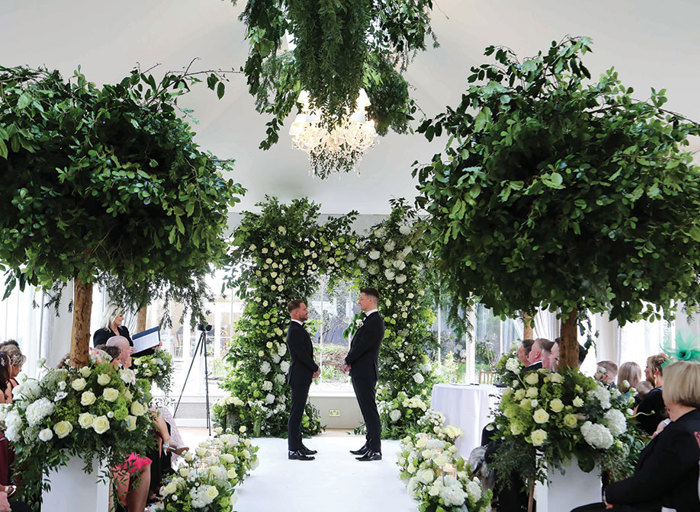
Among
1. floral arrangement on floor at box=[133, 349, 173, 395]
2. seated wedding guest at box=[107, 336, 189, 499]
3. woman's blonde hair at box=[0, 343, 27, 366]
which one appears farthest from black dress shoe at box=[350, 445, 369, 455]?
woman's blonde hair at box=[0, 343, 27, 366]

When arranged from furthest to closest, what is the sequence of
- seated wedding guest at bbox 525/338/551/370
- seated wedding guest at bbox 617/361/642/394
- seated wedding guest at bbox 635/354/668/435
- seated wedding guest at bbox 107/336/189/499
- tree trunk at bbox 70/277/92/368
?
1. seated wedding guest at bbox 525/338/551/370
2. seated wedding guest at bbox 617/361/642/394
3. seated wedding guest at bbox 107/336/189/499
4. seated wedding guest at bbox 635/354/668/435
5. tree trunk at bbox 70/277/92/368

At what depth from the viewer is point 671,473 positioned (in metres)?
2.48

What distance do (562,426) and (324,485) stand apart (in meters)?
3.25

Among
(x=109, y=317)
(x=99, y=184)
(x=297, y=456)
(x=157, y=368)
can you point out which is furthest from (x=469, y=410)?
(x=99, y=184)

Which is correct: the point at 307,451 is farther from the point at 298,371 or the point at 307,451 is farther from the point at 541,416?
the point at 541,416

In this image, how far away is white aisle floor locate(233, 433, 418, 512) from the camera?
16.3ft

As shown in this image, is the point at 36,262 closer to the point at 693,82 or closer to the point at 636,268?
the point at 636,268

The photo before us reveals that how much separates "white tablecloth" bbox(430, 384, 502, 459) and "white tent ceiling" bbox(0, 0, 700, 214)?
3.01 meters

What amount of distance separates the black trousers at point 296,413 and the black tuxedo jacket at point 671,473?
4434mm

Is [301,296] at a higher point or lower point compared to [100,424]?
higher

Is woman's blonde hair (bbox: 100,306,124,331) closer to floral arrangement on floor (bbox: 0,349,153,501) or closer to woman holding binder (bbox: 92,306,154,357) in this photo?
woman holding binder (bbox: 92,306,154,357)

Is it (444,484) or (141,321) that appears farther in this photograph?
(141,321)

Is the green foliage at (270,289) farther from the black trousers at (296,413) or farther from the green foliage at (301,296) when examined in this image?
the black trousers at (296,413)

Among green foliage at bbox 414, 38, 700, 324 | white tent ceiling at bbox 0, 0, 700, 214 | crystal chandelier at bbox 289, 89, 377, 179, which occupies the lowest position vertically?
green foliage at bbox 414, 38, 700, 324
